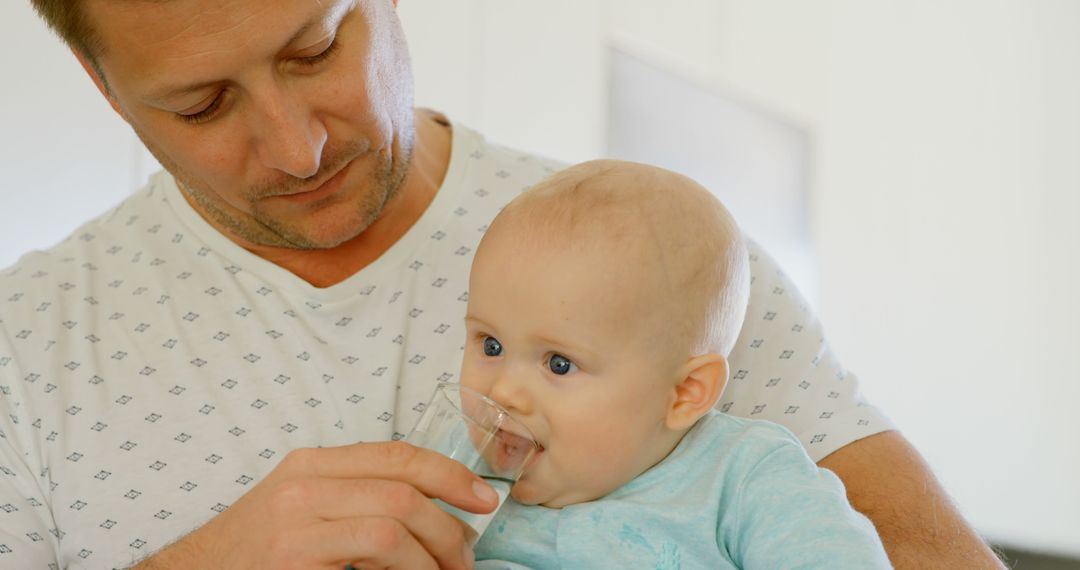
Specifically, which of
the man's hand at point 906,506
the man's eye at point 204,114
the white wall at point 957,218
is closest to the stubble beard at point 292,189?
the man's eye at point 204,114

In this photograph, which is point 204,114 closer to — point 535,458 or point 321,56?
point 321,56

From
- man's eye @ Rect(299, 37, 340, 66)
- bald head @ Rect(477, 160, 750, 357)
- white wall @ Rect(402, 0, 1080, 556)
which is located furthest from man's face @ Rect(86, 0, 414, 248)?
white wall @ Rect(402, 0, 1080, 556)

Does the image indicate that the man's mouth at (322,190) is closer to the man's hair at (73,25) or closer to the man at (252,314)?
A: the man at (252,314)

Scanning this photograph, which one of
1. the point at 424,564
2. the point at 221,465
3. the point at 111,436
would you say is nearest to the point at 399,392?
the point at 221,465

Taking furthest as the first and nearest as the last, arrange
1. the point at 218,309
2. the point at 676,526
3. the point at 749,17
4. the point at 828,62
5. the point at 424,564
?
the point at 828,62 → the point at 749,17 → the point at 218,309 → the point at 676,526 → the point at 424,564

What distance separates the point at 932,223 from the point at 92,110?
167 inches

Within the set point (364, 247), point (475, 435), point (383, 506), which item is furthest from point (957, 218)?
point (383, 506)

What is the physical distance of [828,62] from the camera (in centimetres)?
524

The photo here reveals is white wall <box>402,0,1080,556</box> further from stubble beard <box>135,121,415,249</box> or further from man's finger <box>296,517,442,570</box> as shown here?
man's finger <box>296,517,442,570</box>

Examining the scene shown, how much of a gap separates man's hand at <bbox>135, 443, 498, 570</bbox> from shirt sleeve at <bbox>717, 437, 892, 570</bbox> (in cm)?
29

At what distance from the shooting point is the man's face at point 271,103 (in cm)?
143

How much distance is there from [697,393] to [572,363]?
155mm

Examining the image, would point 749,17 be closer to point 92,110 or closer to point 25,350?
point 92,110

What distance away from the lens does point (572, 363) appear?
132cm
